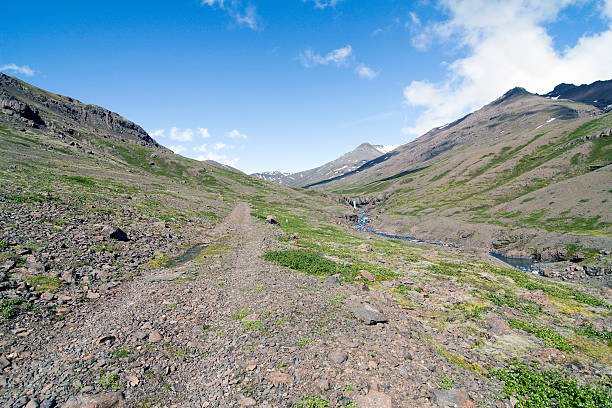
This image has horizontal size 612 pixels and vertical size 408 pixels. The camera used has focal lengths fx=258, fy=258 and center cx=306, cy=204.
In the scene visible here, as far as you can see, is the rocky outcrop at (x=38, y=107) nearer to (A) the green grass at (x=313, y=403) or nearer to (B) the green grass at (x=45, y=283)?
(B) the green grass at (x=45, y=283)

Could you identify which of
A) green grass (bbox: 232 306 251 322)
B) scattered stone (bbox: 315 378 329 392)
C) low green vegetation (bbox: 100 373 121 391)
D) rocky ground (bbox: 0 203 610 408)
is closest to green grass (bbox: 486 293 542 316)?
rocky ground (bbox: 0 203 610 408)

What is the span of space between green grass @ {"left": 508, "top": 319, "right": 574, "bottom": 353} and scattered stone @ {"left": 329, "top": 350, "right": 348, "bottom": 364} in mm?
14974

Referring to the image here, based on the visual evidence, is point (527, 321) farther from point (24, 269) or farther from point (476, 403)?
point (24, 269)

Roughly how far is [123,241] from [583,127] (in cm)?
24334

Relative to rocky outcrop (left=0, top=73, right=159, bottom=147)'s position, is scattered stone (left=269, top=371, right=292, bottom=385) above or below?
below

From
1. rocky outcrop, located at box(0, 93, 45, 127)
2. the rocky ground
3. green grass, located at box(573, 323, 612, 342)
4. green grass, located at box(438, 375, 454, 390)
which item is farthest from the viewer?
rocky outcrop, located at box(0, 93, 45, 127)

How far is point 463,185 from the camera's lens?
550 feet

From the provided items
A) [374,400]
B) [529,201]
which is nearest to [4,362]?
[374,400]

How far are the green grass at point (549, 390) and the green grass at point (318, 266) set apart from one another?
15.0 m

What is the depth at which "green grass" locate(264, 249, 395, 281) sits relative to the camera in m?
28.8

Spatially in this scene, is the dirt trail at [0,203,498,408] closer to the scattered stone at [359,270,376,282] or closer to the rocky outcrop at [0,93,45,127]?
the scattered stone at [359,270,376,282]

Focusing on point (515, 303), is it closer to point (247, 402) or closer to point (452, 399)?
point (452, 399)

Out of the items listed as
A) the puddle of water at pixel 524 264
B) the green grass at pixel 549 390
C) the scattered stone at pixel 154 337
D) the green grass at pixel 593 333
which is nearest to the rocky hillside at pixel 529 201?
the puddle of water at pixel 524 264

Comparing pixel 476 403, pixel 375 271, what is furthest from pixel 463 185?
pixel 476 403
